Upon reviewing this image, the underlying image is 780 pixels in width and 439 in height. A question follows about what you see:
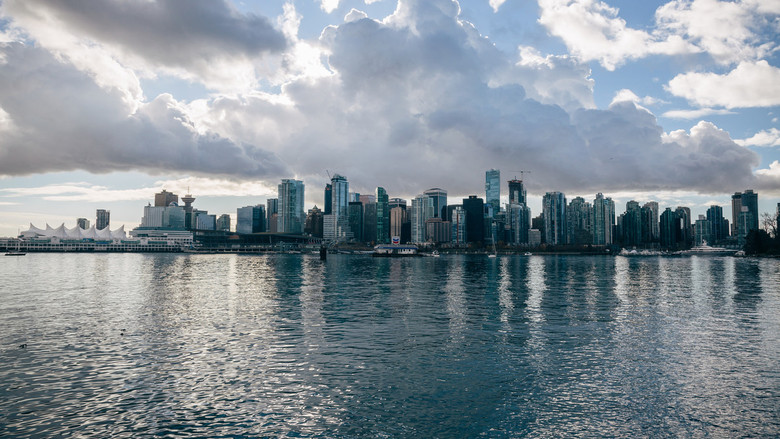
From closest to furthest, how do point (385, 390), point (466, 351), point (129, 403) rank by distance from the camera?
point (129, 403), point (385, 390), point (466, 351)

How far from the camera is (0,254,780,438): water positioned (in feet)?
79.1

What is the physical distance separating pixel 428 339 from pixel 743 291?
262 ft

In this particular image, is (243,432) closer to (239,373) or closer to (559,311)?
(239,373)

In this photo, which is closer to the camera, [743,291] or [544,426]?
[544,426]

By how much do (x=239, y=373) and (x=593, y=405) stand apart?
894 inches

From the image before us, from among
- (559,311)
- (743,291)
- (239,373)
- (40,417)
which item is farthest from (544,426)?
(743,291)

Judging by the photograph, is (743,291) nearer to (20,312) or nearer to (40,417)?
(40,417)

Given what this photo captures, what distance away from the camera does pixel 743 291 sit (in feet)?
299

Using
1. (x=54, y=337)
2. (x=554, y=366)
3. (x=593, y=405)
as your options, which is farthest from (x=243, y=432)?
(x=54, y=337)

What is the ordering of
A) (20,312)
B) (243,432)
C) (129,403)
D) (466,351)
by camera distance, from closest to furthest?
1. (243,432)
2. (129,403)
3. (466,351)
4. (20,312)

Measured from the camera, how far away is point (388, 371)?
109ft

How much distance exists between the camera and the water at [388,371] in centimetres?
2411

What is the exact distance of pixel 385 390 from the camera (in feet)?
95.9

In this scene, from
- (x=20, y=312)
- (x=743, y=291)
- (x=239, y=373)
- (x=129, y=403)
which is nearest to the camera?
(x=129, y=403)
